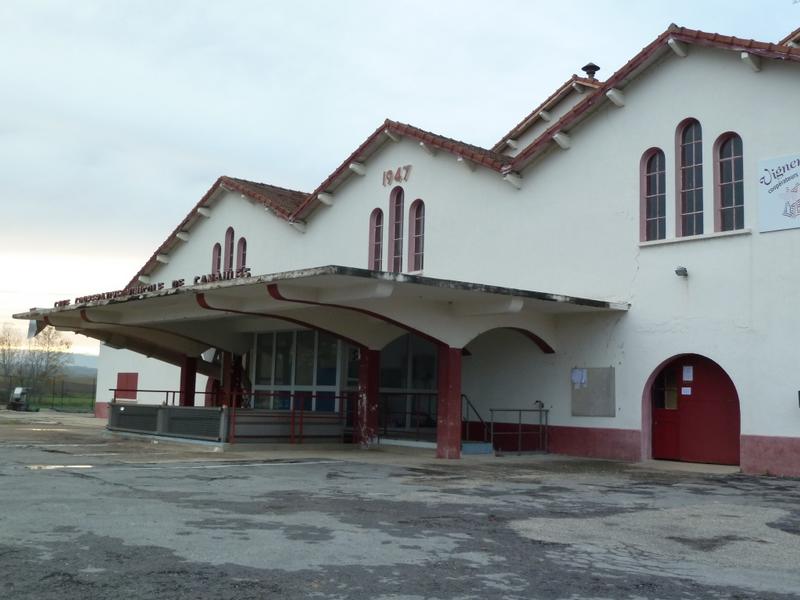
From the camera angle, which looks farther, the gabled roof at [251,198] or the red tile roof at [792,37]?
the gabled roof at [251,198]

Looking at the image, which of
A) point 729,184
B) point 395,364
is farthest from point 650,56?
point 395,364

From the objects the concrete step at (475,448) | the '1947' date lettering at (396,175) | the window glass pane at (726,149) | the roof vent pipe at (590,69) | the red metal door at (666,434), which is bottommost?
the concrete step at (475,448)

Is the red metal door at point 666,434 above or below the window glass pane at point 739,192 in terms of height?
below

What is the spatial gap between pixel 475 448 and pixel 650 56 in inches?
340

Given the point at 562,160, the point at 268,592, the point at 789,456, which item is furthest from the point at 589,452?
the point at 268,592

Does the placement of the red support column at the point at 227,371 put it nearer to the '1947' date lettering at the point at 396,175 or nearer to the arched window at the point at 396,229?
the arched window at the point at 396,229

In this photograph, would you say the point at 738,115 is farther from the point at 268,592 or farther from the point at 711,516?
the point at 268,592

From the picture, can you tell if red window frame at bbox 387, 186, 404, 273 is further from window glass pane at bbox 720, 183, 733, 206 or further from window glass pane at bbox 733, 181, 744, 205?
window glass pane at bbox 733, 181, 744, 205

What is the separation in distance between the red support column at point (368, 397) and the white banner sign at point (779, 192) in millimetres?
8805

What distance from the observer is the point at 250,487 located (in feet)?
39.1

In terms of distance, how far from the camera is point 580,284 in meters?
18.5

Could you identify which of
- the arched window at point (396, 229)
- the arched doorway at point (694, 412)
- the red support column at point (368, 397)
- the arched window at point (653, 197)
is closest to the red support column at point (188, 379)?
the arched window at point (396, 229)

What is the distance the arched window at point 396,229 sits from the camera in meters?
22.7

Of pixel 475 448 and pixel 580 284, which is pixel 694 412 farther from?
pixel 475 448
